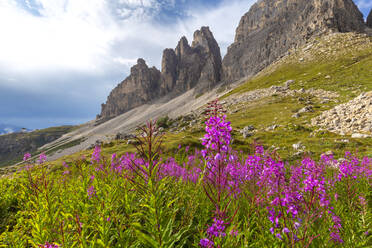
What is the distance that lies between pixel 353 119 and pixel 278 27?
495 feet

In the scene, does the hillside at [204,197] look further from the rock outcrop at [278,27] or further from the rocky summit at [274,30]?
the rocky summit at [274,30]

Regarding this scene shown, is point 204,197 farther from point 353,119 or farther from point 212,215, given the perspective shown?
point 353,119

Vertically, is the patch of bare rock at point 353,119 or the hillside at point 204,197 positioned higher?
the hillside at point 204,197

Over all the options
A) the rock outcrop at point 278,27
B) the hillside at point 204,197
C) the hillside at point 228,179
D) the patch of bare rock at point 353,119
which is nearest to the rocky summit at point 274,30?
the rock outcrop at point 278,27

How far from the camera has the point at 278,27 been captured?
136750 mm

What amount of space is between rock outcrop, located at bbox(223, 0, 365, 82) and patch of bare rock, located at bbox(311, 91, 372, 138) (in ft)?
348

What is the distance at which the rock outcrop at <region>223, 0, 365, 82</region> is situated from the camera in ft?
333

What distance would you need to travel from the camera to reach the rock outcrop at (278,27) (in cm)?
10162

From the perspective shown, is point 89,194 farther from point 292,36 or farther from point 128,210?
point 292,36

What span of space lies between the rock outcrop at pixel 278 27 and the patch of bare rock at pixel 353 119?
106 metres

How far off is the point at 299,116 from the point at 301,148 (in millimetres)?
15380

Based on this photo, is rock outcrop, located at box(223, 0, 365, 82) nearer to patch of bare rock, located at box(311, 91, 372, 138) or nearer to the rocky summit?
the rocky summit

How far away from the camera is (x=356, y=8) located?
116 metres

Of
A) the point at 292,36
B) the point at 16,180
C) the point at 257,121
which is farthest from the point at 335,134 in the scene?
the point at 292,36
